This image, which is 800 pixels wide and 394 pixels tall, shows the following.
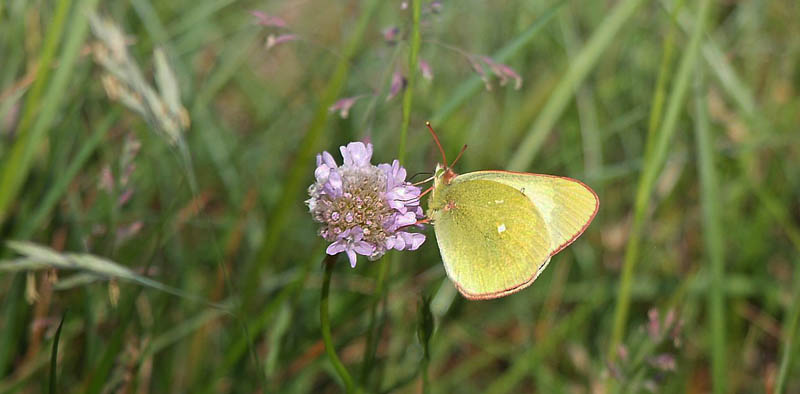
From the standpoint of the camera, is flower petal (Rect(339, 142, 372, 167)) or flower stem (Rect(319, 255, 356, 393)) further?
flower petal (Rect(339, 142, 372, 167))

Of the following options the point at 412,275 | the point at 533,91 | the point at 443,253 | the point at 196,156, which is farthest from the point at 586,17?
the point at 443,253

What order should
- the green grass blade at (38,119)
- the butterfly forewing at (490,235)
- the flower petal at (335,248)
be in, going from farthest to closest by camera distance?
1. the green grass blade at (38,119)
2. the butterfly forewing at (490,235)
3. the flower petal at (335,248)

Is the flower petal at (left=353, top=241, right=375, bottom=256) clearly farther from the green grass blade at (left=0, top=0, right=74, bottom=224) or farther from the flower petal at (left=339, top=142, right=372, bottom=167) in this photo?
the green grass blade at (left=0, top=0, right=74, bottom=224)

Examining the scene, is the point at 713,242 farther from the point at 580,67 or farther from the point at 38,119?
the point at 38,119

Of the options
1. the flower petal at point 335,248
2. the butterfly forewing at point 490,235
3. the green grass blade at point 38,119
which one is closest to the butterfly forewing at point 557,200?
the butterfly forewing at point 490,235

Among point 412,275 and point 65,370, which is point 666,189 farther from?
point 65,370

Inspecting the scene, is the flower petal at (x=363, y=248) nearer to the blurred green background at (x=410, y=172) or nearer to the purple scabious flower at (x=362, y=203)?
the purple scabious flower at (x=362, y=203)

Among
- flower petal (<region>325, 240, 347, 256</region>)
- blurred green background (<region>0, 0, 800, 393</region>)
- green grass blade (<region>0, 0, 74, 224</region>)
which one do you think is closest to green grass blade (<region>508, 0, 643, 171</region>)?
blurred green background (<region>0, 0, 800, 393</region>)
